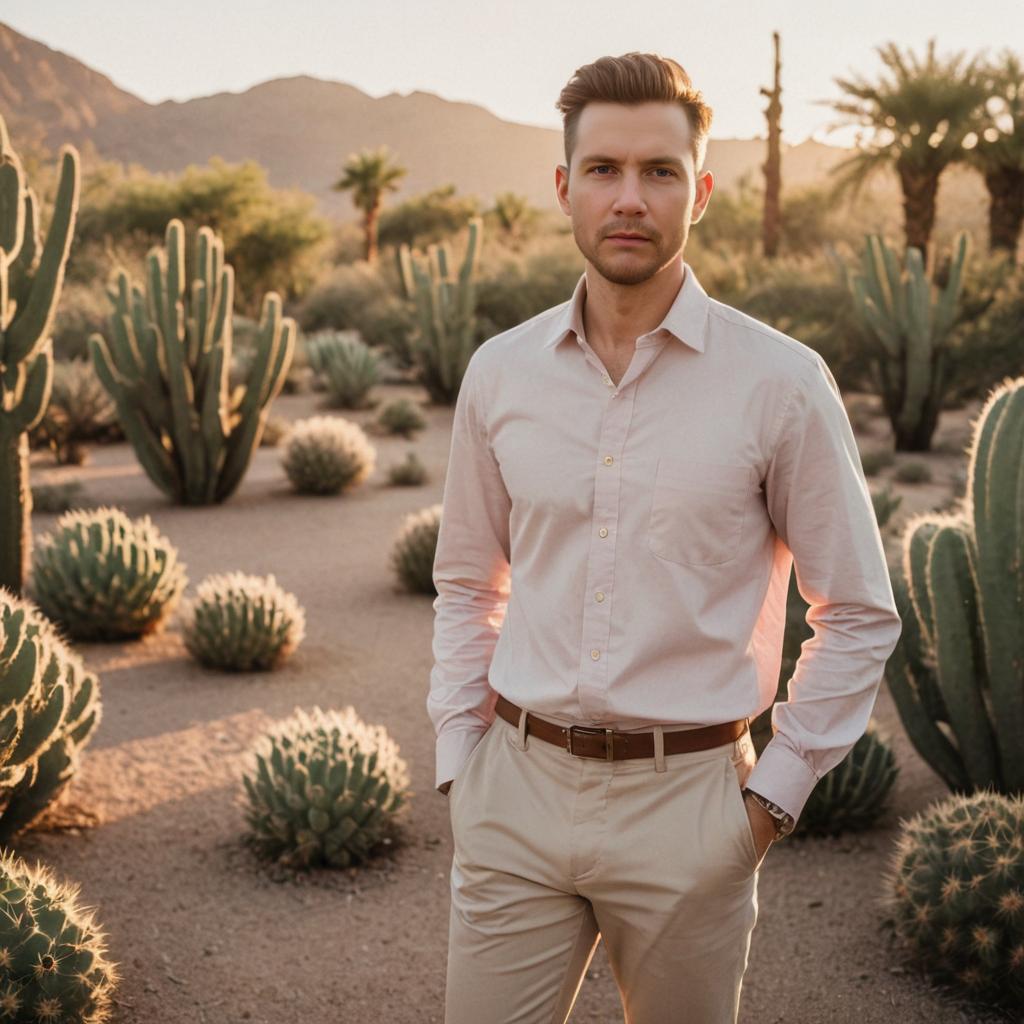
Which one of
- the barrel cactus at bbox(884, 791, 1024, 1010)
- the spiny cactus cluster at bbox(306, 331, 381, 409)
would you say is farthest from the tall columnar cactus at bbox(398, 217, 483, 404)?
the barrel cactus at bbox(884, 791, 1024, 1010)

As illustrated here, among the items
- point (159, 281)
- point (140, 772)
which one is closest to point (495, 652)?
point (140, 772)

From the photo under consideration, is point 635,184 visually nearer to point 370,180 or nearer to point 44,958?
point 44,958

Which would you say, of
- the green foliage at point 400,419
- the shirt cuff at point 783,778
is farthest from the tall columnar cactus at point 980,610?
the green foliage at point 400,419

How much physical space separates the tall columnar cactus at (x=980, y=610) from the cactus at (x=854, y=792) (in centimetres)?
22

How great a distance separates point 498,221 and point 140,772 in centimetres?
4760

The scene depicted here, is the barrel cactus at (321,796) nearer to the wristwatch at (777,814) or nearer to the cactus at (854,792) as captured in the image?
the cactus at (854,792)

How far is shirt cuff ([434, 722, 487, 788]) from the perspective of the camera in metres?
2.72

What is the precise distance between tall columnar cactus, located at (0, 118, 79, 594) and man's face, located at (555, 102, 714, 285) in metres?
6.01

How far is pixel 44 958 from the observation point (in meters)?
3.47

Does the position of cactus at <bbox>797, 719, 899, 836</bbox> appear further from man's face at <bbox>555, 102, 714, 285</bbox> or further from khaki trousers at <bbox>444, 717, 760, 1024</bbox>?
man's face at <bbox>555, 102, 714, 285</bbox>

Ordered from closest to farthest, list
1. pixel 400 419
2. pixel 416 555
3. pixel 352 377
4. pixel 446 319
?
→ 1. pixel 416 555
2. pixel 400 419
3. pixel 352 377
4. pixel 446 319

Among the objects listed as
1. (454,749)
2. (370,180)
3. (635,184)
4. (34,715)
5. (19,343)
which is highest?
(370,180)

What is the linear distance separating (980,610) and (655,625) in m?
2.75

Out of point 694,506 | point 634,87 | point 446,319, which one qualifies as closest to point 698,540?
point 694,506
